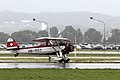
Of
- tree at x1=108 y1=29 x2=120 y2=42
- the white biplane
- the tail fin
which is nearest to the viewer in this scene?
the white biplane

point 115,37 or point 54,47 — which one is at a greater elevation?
point 54,47

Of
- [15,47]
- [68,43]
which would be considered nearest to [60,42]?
[68,43]

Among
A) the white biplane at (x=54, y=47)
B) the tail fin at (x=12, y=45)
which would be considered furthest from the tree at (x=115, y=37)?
the white biplane at (x=54, y=47)

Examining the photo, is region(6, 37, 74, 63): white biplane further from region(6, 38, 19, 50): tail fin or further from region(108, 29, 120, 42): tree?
region(108, 29, 120, 42): tree

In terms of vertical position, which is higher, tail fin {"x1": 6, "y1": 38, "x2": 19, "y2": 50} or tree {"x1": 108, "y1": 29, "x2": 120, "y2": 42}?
tail fin {"x1": 6, "y1": 38, "x2": 19, "y2": 50}

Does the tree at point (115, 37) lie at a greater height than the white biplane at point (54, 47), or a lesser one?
lesser

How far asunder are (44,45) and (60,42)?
1704mm

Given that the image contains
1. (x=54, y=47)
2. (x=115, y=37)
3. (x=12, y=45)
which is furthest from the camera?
(x=115, y=37)

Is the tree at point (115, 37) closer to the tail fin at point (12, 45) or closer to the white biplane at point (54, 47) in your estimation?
the tail fin at point (12, 45)

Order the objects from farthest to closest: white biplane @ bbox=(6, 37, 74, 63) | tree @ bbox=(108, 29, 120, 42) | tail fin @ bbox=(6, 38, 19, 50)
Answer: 1. tree @ bbox=(108, 29, 120, 42)
2. tail fin @ bbox=(6, 38, 19, 50)
3. white biplane @ bbox=(6, 37, 74, 63)

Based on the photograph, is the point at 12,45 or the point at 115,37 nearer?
the point at 12,45

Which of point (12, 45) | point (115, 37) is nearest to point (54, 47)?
point (12, 45)

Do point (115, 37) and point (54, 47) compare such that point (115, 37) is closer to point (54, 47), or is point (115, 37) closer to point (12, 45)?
point (12, 45)

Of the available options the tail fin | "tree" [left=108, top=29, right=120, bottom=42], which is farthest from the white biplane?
"tree" [left=108, top=29, right=120, bottom=42]
